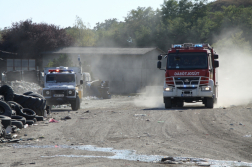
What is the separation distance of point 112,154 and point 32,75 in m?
35.4

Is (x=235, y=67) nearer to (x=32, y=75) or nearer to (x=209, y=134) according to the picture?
(x=32, y=75)

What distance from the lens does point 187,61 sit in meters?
18.1

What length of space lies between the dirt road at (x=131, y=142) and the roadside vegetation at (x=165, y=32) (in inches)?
1533

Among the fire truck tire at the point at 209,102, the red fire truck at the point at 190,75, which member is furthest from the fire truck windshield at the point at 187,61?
the fire truck tire at the point at 209,102

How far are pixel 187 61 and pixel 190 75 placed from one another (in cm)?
78

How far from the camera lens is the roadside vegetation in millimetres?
58750

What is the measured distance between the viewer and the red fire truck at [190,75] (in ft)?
58.7

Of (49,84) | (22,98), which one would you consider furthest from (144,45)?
(22,98)

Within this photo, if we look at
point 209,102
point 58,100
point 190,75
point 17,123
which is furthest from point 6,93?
point 209,102

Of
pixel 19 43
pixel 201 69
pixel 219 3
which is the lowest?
pixel 201 69

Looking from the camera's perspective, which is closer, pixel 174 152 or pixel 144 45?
pixel 174 152

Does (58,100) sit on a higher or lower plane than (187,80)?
lower

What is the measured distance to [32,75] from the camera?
135 feet

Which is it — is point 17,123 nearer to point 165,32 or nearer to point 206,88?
point 206,88
